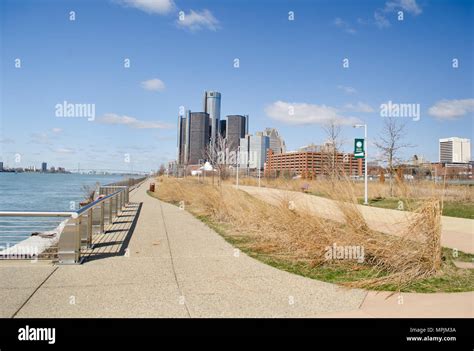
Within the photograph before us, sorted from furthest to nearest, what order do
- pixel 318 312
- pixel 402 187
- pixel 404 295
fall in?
1. pixel 402 187
2. pixel 404 295
3. pixel 318 312

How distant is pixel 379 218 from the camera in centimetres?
899

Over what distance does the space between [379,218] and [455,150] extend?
7.55m

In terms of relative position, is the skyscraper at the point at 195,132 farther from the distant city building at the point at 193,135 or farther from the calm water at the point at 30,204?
the calm water at the point at 30,204

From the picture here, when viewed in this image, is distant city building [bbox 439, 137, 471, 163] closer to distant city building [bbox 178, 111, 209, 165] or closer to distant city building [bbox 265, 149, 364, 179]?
distant city building [bbox 265, 149, 364, 179]

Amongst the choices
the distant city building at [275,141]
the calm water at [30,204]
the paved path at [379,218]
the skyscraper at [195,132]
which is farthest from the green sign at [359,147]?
the skyscraper at [195,132]

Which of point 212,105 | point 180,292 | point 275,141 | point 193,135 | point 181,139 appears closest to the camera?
point 180,292

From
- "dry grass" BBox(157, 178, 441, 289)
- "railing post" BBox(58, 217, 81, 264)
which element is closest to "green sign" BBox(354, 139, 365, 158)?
"dry grass" BBox(157, 178, 441, 289)

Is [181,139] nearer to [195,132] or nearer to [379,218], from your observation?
[195,132]

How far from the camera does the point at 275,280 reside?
5910 mm

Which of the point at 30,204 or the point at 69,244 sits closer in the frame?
the point at 69,244

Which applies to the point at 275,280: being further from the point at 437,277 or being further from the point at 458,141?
the point at 458,141

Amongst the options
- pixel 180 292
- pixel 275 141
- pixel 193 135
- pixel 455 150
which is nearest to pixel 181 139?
pixel 193 135
